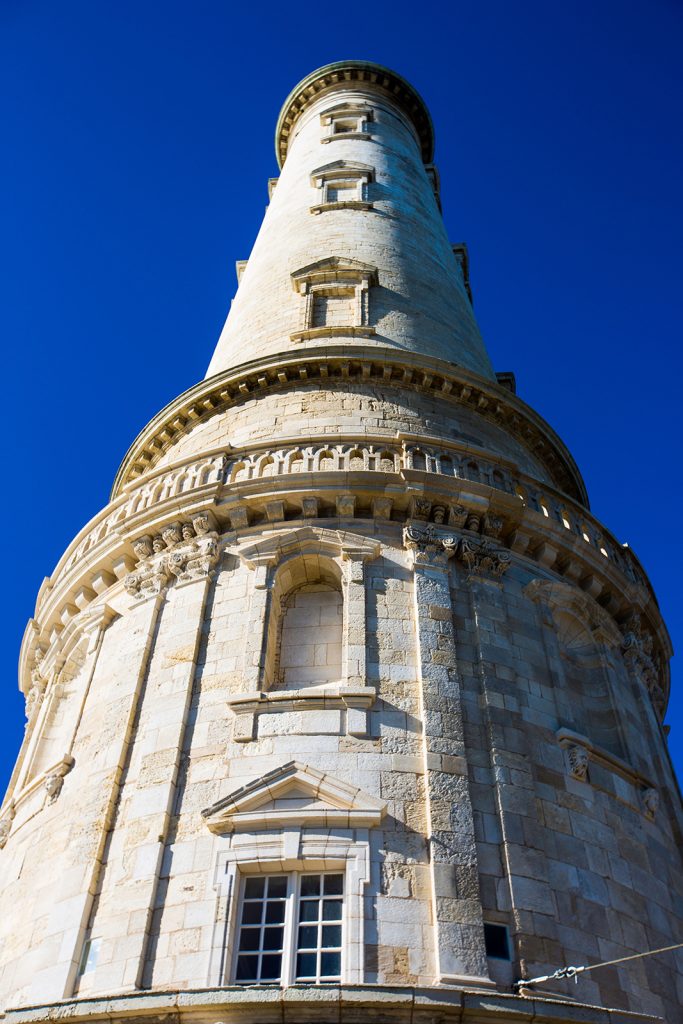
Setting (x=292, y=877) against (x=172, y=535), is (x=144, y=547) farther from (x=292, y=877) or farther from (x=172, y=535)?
(x=292, y=877)

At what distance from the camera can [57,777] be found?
47.5 ft

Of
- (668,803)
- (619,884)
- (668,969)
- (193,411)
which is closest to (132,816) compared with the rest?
(619,884)

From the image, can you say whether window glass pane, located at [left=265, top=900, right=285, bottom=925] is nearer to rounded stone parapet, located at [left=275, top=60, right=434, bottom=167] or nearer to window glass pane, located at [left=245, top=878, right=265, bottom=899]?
window glass pane, located at [left=245, top=878, right=265, bottom=899]

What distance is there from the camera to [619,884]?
504 inches

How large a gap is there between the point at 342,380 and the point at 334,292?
189 inches

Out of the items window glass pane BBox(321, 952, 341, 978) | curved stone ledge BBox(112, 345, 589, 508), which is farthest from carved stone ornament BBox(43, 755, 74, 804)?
curved stone ledge BBox(112, 345, 589, 508)

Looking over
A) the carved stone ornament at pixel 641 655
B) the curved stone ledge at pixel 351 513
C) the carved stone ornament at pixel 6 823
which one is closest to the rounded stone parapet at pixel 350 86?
the curved stone ledge at pixel 351 513

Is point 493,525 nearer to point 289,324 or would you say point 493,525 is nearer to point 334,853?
point 334,853

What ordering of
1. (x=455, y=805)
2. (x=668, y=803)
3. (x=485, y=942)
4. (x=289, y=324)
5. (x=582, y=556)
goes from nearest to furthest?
(x=485, y=942), (x=455, y=805), (x=668, y=803), (x=582, y=556), (x=289, y=324)

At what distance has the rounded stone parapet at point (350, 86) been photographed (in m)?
37.9

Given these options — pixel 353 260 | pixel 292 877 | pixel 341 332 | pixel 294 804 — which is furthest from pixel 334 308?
pixel 292 877

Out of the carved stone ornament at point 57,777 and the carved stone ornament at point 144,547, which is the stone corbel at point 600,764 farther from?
the carved stone ornament at point 144,547

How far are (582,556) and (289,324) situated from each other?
933 cm

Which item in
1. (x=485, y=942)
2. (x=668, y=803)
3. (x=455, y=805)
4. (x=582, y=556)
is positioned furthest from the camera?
(x=582, y=556)
